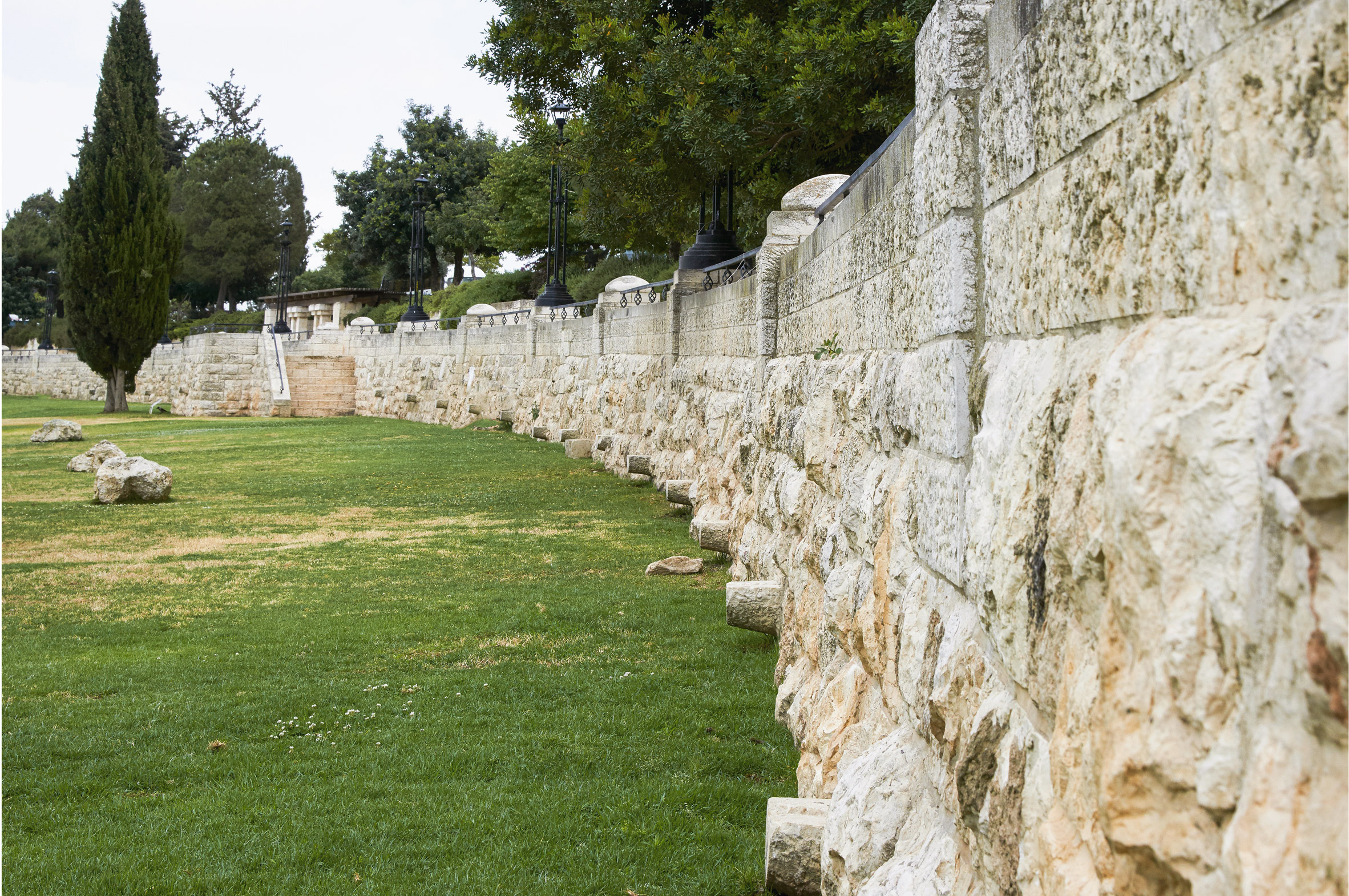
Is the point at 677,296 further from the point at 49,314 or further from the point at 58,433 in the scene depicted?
the point at 49,314

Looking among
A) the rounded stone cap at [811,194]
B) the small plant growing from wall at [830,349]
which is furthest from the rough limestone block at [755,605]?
the rounded stone cap at [811,194]

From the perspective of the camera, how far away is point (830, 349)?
6.77 m

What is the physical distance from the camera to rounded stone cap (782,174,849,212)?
9023 millimetres

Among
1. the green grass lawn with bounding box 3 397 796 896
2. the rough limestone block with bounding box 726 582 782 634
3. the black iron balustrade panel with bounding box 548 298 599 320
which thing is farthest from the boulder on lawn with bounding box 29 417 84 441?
the rough limestone block with bounding box 726 582 782 634

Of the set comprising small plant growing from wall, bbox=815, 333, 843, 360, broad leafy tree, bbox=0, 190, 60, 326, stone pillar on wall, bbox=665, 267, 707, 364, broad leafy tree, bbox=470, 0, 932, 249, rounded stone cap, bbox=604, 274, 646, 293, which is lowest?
small plant growing from wall, bbox=815, 333, 843, 360

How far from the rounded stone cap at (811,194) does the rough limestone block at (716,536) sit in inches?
118

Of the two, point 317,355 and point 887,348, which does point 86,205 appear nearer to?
point 317,355

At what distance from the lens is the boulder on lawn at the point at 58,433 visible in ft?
83.9

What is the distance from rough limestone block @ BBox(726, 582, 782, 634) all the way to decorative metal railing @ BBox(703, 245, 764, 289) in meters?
4.77

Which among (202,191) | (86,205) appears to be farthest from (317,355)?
(202,191)

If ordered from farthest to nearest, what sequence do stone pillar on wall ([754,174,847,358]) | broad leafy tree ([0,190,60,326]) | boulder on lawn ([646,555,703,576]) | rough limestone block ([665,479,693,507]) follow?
1. broad leafy tree ([0,190,60,326])
2. rough limestone block ([665,479,693,507])
3. boulder on lawn ([646,555,703,576])
4. stone pillar on wall ([754,174,847,358])

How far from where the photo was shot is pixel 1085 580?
200 centimetres

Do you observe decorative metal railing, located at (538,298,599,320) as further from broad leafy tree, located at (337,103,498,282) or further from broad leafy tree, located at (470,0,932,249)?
broad leafy tree, located at (337,103,498,282)

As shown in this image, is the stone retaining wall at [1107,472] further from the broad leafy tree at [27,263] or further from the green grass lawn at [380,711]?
the broad leafy tree at [27,263]
